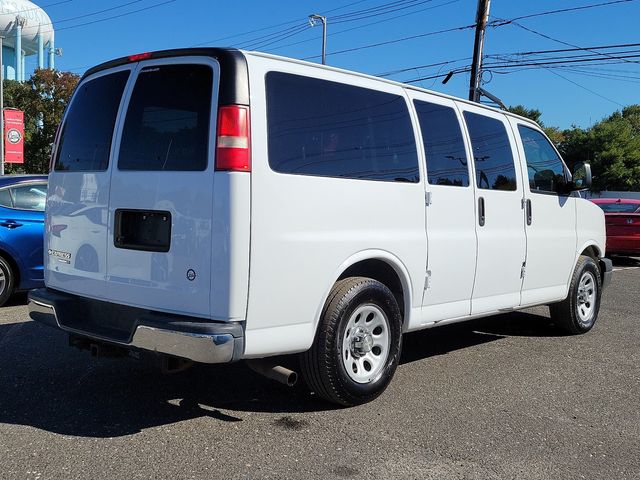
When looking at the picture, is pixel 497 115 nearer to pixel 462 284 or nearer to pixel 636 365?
pixel 462 284

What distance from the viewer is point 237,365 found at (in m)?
5.43

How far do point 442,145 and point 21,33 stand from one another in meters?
62.0

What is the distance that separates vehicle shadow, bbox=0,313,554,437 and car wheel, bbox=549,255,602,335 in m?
1.70

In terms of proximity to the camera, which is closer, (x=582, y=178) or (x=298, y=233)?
(x=298, y=233)

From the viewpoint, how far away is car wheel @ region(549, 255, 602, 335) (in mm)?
6797

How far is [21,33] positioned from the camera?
57531 millimetres

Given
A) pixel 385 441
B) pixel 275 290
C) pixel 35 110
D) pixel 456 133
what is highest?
pixel 35 110

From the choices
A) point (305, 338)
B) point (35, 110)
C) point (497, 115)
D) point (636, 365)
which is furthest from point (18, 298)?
point (35, 110)

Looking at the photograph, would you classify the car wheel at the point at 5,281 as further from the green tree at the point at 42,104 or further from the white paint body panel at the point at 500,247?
the green tree at the point at 42,104

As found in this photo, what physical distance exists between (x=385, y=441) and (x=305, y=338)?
2.58ft

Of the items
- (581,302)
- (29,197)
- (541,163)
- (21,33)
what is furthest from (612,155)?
(21,33)

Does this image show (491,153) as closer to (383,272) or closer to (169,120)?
(383,272)

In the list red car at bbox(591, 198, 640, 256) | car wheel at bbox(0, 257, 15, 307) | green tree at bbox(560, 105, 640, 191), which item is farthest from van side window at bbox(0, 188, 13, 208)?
green tree at bbox(560, 105, 640, 191)

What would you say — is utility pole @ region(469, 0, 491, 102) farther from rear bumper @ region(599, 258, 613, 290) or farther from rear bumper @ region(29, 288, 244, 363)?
rear bumper @ region(29, 288, 244, 363)
